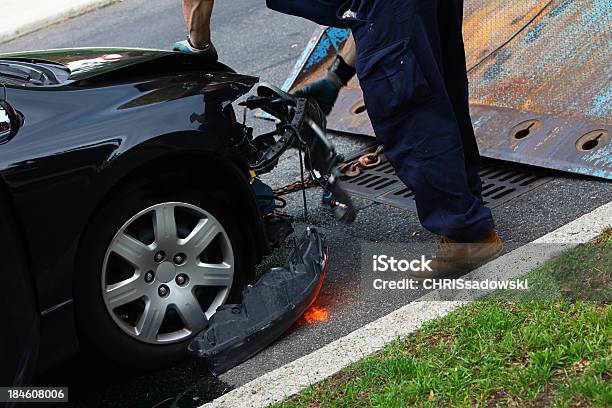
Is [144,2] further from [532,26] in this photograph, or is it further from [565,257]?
[565,257]

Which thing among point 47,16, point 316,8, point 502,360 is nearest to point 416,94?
point 316,8

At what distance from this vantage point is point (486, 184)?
4969 mm

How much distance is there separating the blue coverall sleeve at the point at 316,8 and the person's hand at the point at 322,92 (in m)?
0.39

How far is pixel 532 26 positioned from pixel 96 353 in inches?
127

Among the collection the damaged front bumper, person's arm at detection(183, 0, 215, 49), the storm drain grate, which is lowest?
the storm drain grate

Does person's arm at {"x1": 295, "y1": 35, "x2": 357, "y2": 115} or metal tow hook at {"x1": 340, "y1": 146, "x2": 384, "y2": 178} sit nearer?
person's arm at {"x1": 295, "y1": 35, "x2": 357, "y2": 115}

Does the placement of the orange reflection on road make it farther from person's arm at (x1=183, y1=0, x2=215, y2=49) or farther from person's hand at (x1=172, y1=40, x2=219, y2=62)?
person's arm at (x1=183, y1=0, x2=215, y2=49)

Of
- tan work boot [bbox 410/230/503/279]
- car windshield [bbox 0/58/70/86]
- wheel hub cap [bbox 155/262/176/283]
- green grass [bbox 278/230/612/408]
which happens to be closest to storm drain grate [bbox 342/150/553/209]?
tan work boot [bbox 410/230/503/279]

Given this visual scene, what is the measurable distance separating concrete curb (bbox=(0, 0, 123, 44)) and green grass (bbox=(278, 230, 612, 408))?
342 inches

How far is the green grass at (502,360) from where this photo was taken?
9.88ft

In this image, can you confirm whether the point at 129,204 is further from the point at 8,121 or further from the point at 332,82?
the point at 332,82

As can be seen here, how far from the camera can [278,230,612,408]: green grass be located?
3012 mm

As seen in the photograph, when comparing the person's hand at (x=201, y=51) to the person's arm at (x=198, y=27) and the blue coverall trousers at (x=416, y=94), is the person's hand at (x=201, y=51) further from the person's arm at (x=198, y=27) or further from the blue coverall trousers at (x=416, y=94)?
the blue coverall trousers at (x=416, y=94)

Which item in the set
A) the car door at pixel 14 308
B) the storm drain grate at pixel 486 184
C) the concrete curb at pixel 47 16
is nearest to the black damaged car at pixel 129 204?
the car door at pixel 14 308
